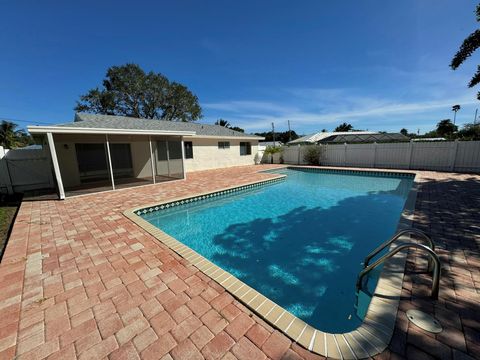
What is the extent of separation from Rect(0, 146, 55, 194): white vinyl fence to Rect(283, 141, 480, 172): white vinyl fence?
1701 centimetres

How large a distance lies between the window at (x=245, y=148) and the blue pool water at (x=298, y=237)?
9734 millimetres

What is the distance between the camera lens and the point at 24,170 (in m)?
9.20

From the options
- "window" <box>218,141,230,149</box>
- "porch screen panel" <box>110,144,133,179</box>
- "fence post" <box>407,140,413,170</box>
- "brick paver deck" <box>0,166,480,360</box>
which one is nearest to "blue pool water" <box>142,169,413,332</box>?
"brick paver deck" <box>0,166,480,360</box>

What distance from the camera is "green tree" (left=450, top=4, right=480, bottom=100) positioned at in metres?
7.07

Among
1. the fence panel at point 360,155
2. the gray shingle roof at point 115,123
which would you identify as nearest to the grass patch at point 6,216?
the gray shingle roof at point 115,123

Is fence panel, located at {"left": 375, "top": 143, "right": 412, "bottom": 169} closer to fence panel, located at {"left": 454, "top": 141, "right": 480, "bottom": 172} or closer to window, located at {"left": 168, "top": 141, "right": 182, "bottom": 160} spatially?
fence panel, located at {"left": 454, "top": 141, "right": 480, "bottom": 172}

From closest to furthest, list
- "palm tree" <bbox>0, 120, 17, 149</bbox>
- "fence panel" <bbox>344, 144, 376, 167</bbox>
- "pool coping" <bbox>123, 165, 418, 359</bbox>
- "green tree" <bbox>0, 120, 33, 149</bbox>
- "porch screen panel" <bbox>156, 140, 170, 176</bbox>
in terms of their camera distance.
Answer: "pool coping" <bbox>123, 165, 418, 359</bbox>, "porch screen panel" <bbox>156, 140, 170, 176</bbox>, "fence panel" <bbox>344, 144, 376, 167</bbox>, "green tree" <bbox>0, 120, 33, 149</bbox>, "palm tree" <bbox>0, 120, 17, 149</bbox>

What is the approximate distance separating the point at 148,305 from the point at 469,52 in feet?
40.8

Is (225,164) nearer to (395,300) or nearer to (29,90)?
(395,300)

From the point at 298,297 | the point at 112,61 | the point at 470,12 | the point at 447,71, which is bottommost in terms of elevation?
the point at 298,297

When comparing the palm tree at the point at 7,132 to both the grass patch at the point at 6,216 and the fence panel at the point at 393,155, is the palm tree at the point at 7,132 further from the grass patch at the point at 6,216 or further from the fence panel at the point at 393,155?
the fence panel at the point at 393,155

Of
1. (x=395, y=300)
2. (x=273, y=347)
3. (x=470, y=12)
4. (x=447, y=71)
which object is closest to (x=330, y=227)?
(x=395, y=300)

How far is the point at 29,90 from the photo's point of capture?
20.5 m

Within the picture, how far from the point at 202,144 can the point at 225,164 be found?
9.39 ft
